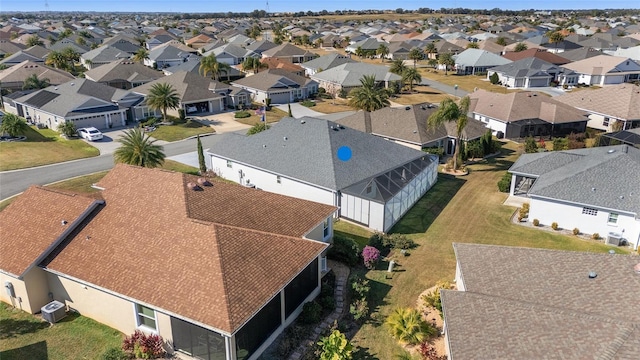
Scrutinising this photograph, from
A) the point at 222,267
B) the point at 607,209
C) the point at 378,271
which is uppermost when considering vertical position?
the point at 222,267

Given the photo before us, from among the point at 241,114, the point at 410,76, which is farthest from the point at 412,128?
the point at 410,76

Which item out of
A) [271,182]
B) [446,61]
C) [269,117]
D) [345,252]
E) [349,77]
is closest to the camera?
[345,252]

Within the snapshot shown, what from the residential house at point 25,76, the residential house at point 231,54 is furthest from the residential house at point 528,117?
the residential house at point 231,54

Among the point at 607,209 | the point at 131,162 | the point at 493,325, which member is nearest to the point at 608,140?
the point at 607,209

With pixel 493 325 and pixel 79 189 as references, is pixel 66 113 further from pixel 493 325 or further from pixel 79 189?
pixel 493 325

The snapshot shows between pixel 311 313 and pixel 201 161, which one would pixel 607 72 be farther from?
pixel 311 313

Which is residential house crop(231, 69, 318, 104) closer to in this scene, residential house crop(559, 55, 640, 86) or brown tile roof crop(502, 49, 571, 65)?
residential house crop(559, 55, 640, 86)

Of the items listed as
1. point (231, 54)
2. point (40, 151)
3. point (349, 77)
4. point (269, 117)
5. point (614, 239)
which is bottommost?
point (614, 239)
